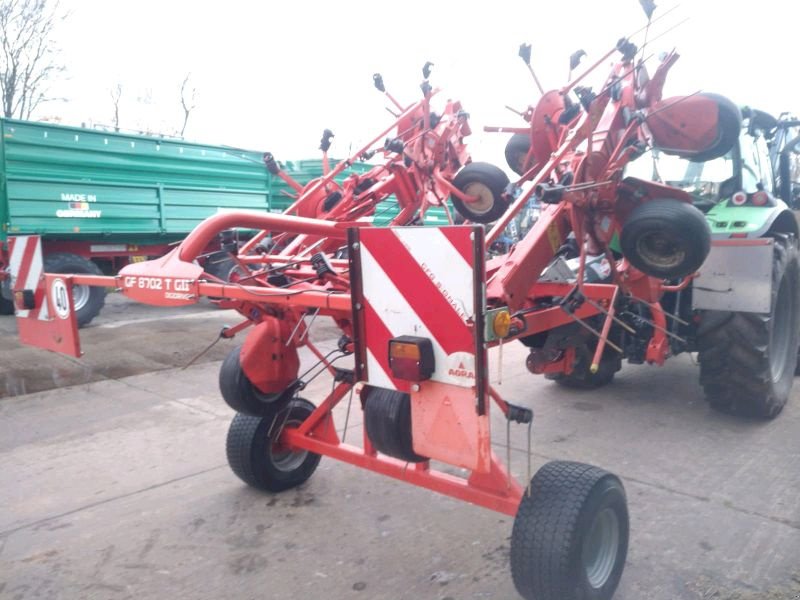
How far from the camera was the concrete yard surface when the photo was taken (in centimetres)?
273

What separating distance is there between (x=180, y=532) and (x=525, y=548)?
1.71m

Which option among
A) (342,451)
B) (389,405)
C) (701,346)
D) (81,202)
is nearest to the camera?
(389,405)

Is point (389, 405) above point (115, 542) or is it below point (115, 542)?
above

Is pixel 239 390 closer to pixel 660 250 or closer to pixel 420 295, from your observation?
pixel 420 295

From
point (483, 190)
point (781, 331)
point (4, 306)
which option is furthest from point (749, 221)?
point (4, 306)

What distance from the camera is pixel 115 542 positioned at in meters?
3.06

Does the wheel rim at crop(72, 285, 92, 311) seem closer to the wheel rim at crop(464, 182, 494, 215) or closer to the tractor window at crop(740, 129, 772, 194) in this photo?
the wheel rim at crop(464, 182, 494, 215)

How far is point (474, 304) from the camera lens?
2.15 metres

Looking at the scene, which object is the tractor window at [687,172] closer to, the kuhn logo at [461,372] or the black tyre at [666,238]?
the black tyre at [666,238]

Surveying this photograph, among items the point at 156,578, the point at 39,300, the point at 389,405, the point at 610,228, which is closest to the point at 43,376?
the point at 39,300

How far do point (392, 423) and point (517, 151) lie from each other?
8.57 feet

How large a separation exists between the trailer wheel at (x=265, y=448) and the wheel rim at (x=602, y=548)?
5.42 ft

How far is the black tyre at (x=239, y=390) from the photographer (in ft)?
10.5

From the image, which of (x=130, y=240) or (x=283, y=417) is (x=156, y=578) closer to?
(x=283, y=417)
